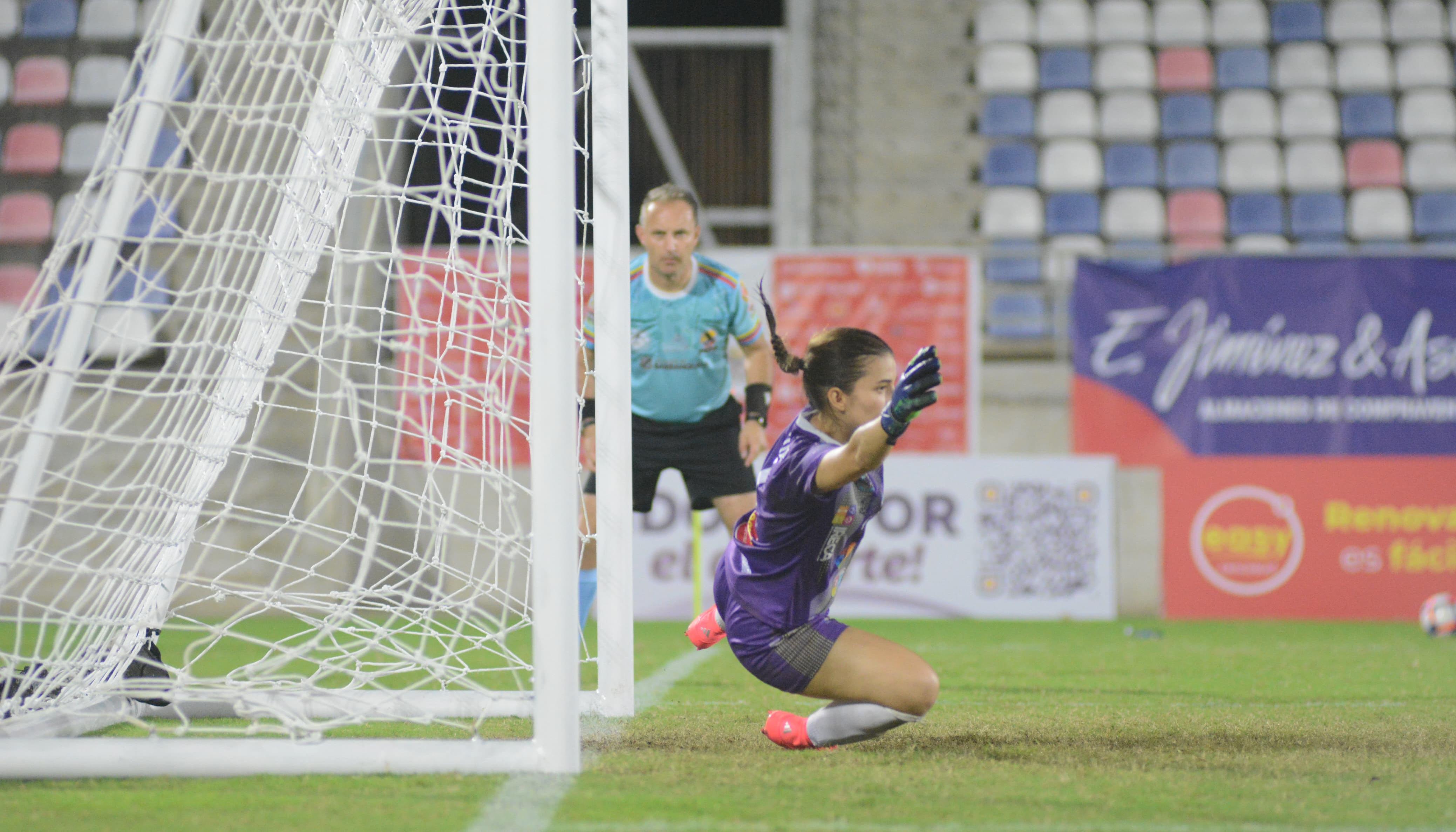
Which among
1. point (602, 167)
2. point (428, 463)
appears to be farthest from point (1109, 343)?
A: point (428, 463)

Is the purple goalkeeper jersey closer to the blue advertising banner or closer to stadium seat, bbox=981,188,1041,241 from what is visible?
the blue advertising banner

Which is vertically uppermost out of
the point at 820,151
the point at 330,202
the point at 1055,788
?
the point at 820,151

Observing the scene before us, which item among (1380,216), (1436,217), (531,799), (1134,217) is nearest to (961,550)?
(1134,217)

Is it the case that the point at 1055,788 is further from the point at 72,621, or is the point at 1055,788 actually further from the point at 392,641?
the point at 72,621

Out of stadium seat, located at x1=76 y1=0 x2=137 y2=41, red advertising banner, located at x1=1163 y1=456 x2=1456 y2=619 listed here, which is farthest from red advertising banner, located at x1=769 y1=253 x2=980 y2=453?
stadium seat, located at x1=76 y1=0 x2=137 y2=41

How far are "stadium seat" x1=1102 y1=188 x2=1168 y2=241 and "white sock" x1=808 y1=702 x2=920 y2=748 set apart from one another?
8404 mm

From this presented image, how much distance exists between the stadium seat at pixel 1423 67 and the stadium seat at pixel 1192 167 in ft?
5.93

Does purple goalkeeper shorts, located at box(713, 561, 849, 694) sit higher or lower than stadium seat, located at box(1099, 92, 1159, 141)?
lower

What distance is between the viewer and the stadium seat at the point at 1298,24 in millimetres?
11359

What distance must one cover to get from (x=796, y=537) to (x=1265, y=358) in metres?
6.78

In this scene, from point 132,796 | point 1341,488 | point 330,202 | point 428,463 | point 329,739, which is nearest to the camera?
point 132,796

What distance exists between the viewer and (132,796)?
269 cm

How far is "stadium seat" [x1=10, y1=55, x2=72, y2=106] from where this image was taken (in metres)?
10.3

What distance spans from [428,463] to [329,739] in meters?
0.72
